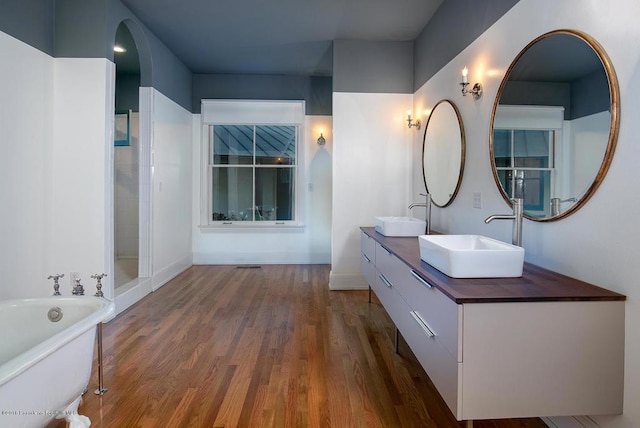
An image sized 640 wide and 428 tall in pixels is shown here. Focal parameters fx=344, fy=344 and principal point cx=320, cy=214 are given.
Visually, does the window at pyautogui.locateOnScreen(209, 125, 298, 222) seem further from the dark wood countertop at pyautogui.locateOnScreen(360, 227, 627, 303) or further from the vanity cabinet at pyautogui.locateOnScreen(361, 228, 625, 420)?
the vanity cabinet at pyautogui.locateOnScreen(361, 228, 625, 420)

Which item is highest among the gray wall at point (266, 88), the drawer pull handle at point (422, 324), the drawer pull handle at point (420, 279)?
the gray wall at point (266, 88)

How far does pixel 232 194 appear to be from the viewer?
5.54 metres

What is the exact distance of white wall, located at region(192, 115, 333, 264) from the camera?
5418mm

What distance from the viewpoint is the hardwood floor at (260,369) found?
178cm

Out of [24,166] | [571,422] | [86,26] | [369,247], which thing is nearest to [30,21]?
[86,26]

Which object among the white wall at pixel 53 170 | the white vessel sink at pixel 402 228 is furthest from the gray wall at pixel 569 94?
the white wall at pixel 53 170

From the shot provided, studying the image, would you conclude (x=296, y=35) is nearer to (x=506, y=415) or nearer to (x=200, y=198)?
(x=200, y=198)

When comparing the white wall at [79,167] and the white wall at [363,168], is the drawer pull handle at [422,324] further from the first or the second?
the white wall at [79,167]

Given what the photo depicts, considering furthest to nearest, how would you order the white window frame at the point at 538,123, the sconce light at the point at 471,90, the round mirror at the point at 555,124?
the sconce light at the point at 471,90 < the white window frame at the point at 538,123 < the round mirror at the point at 555,124

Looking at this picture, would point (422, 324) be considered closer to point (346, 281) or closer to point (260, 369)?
point (260, 369)

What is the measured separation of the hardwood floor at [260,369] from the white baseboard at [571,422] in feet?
0.20

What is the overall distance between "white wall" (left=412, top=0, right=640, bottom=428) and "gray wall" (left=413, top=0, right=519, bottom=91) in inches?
6.1

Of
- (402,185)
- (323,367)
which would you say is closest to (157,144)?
(402,185)

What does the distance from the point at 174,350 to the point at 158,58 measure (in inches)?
132
